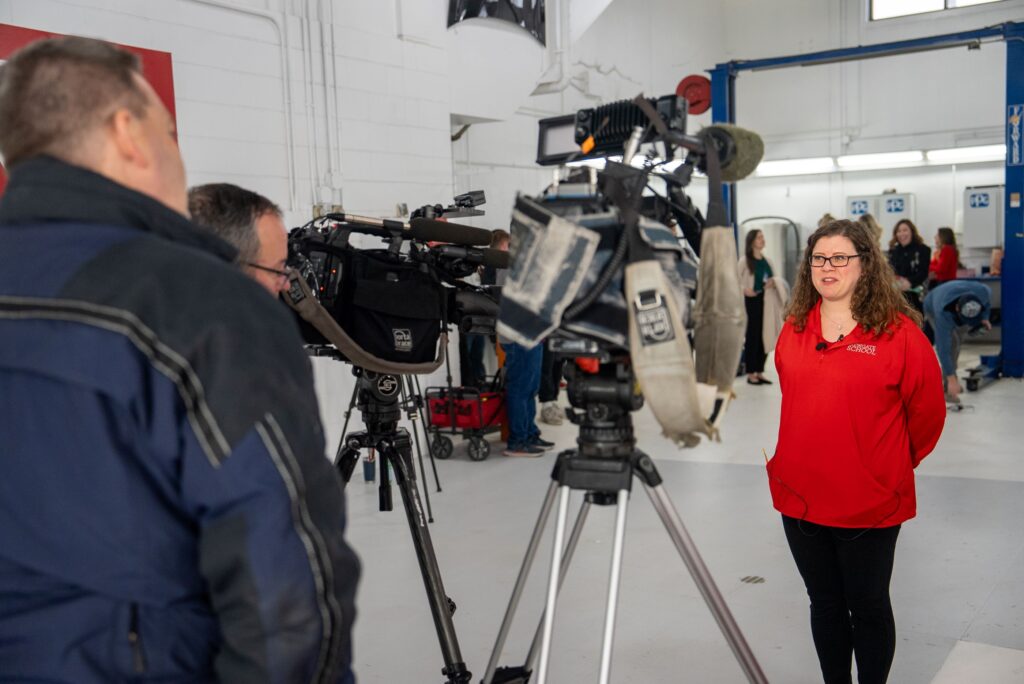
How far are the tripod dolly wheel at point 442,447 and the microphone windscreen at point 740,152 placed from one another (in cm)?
469

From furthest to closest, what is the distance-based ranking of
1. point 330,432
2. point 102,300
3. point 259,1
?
point 330,432 < point 259,1 < point 102,300

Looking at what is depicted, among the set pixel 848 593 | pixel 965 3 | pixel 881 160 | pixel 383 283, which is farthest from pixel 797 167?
pixel 383 283

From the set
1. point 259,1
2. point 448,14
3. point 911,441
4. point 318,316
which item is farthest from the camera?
point 448,14

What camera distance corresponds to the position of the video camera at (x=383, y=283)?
8.03ft

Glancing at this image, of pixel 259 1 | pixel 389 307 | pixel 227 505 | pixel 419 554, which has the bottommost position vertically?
pixel 419 554

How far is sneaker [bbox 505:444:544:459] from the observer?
635 cm

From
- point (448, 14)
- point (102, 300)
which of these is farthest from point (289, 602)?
point (448, 14)

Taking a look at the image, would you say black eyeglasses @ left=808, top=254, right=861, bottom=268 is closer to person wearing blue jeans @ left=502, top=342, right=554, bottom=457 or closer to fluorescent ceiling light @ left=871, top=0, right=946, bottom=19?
person wearing blue jeans @ left=502, top=342, right=554, bottom=457

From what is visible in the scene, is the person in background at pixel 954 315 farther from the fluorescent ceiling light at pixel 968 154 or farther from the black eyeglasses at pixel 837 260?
the fluorescent ceiling light at pixel 968 154

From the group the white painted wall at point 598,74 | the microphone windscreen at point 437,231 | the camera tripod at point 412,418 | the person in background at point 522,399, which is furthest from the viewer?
the white painted wall at point 598,74

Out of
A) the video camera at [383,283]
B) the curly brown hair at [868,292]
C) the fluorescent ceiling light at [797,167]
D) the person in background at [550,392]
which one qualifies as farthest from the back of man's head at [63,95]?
the fluorescent ceiling light at [797,167]

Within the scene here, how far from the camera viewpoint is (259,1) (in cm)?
539

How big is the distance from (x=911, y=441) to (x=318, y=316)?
1.61m

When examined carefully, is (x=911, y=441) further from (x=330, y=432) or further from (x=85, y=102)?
(x=330, y=432)
